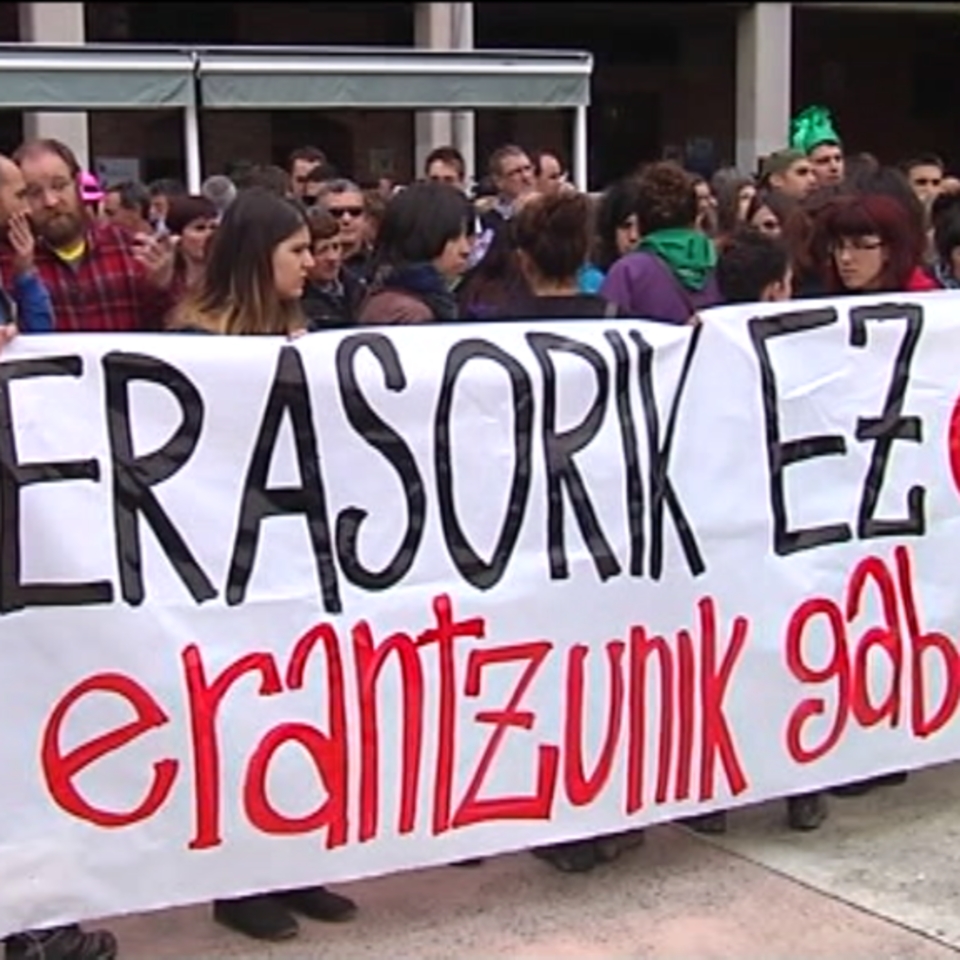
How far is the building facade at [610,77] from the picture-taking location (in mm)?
18141

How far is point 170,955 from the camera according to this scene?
3.74 metres

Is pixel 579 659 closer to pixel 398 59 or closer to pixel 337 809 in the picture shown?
pixel 337 809

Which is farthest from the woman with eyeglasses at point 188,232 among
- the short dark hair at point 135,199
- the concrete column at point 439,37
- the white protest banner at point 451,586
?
the concrete column at point 439,37

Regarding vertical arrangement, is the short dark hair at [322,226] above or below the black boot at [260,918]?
above

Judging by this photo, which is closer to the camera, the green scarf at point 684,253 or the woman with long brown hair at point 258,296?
the woman with long brown hair at point 258,296

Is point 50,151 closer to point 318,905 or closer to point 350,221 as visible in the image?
point 350,221

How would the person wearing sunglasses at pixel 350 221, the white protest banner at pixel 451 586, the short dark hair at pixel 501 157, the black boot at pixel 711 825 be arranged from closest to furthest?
the white protest banner at pixel 451 586
the black boot at pixel 711 825
the person wearing sunglasses at pixel 350 221
the short dark hair at pixel 501 157

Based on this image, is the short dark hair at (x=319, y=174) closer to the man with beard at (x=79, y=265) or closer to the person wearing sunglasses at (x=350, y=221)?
the person wearing sunglasses at (x=350, y=221)

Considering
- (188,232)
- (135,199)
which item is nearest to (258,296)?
(188,232)

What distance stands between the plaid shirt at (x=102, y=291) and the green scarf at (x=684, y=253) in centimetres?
130

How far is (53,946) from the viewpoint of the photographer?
359cm

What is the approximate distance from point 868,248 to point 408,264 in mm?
1213

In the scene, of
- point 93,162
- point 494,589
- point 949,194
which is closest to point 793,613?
point 494,589

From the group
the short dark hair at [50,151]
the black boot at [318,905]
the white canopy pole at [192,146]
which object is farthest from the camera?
the white canopy pole at [192,146]
